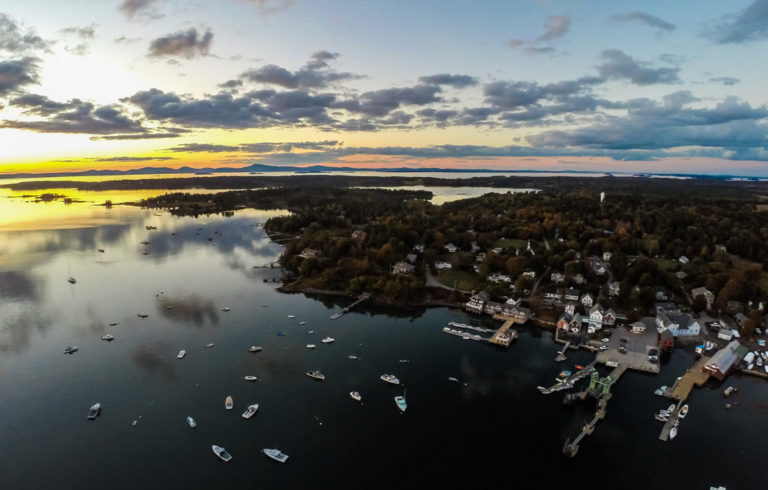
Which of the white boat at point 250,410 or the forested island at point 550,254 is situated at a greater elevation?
the forested island at point 550,254

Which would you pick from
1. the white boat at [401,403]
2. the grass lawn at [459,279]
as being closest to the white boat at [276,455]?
the white boat at [401,403]

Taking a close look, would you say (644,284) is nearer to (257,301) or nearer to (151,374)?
(257,301)

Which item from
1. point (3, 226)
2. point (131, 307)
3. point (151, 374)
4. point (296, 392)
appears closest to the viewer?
A: point (296, 392)

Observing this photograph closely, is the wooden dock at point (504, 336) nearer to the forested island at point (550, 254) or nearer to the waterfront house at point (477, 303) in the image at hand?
the waterfront house at point (477, 303)

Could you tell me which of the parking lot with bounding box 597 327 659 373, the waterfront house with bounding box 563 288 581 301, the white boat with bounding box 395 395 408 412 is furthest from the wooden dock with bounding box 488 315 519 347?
the white boat with bounding box 395 395 408 412

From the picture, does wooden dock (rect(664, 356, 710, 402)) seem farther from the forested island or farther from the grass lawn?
the grass lawn

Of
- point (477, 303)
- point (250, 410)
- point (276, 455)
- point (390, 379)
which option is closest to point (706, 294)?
point (477, 303)

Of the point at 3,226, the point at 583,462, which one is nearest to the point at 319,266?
the point at 583,462

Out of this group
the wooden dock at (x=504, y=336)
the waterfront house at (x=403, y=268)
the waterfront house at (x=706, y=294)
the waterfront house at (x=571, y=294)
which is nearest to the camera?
the wooden dock at (x=504, y=336)
